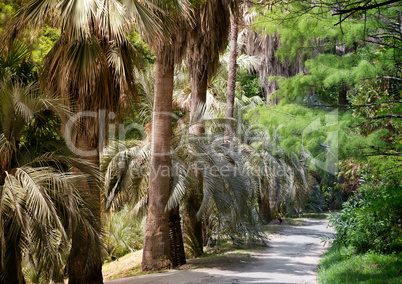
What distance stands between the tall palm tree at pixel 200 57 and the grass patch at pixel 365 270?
14.4 feet

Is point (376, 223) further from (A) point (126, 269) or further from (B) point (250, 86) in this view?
(B) point (250, 86)

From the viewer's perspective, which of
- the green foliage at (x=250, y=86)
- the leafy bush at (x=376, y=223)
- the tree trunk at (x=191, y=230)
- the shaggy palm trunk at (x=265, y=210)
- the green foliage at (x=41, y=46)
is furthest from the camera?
the green foliage at (x=250, y=86)

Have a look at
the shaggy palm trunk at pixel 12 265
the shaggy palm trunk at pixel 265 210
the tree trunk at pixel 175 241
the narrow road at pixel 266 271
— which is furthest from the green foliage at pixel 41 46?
the shaggy palm trunk at pixel 265 210

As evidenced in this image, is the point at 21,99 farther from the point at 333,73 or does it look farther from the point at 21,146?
the point at 333,73

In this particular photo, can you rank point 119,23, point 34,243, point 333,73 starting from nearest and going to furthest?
1. point 34,243
2. point 119,23
3. point 333,73

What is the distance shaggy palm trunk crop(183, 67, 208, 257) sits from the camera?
1470cm

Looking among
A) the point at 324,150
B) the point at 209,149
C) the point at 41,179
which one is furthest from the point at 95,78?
the point at 324,150

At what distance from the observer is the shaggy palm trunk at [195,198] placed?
14.7 m

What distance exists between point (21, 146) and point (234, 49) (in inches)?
421

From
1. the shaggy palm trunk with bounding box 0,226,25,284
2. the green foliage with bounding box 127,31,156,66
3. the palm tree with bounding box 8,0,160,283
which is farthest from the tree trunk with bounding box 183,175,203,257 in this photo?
the shaggy palm trunk with bounding box 0,226,25,284

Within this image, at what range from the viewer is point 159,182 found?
12.8 meters

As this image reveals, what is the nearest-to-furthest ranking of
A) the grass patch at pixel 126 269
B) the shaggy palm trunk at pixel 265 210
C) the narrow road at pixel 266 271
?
1. the narrow road at pixel 266 271
2. the grass patch at pixel 126 269
3. the shaggy palm trunk at pixel 265 210

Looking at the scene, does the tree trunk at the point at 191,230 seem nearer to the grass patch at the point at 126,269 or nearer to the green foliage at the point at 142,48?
the grass patch at the point at 126,269

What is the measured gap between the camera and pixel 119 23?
801cm
